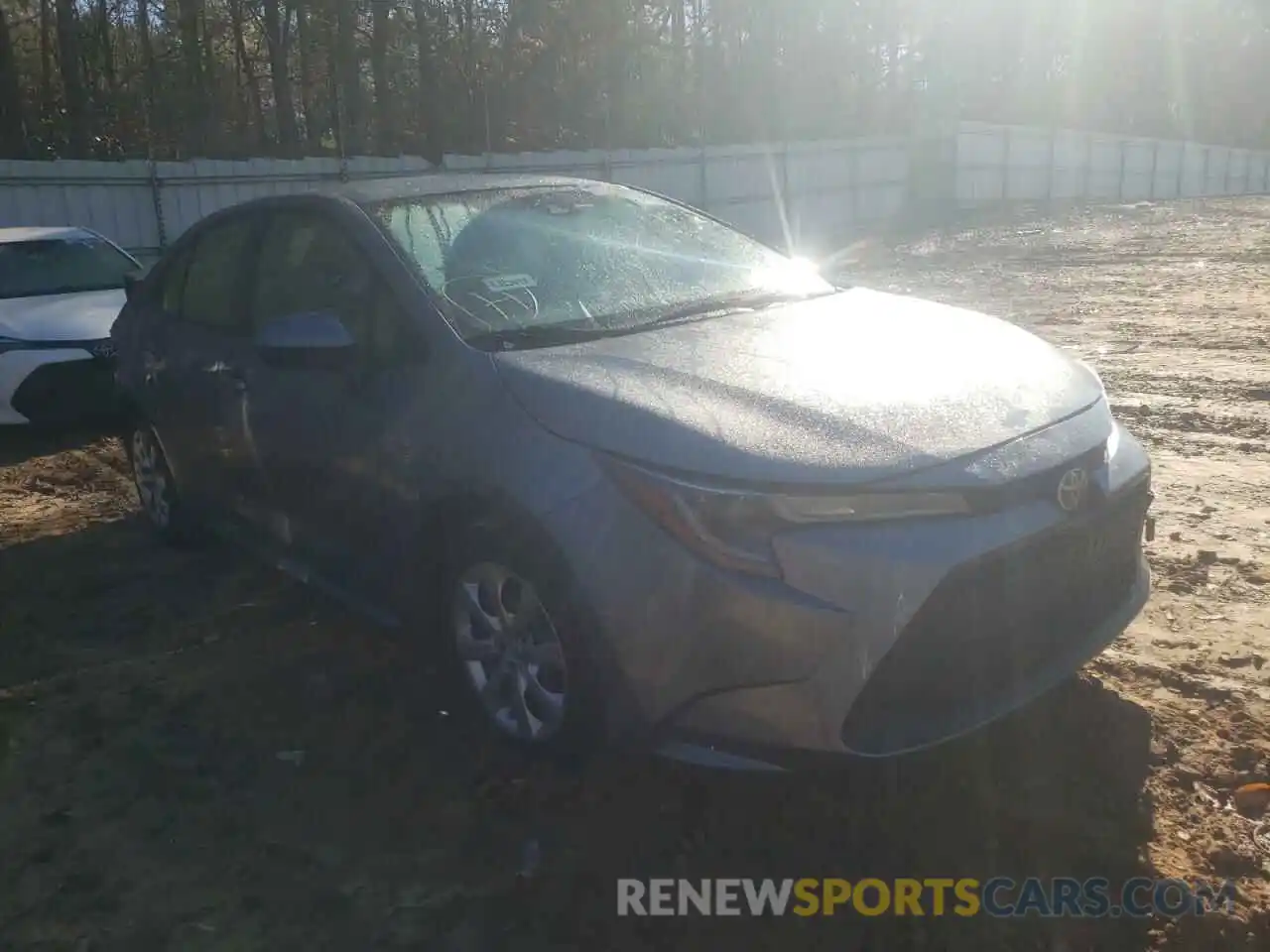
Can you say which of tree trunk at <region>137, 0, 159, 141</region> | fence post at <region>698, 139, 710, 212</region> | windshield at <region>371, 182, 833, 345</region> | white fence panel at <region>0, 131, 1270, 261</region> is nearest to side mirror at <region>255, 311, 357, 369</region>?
windshield at <region>371, 182, 833, 345</region>

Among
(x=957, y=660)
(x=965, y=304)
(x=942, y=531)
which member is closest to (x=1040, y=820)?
(x=957, y=660)

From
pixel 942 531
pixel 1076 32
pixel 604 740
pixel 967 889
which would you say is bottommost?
pixel 967 889

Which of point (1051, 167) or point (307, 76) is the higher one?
point (307, 76)

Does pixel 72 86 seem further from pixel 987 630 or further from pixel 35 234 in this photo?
pixel 987 630

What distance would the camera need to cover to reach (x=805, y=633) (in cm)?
268

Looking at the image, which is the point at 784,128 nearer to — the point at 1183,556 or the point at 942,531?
the point at 1183,556

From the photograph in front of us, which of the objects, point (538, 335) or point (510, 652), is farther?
point (538, 335)

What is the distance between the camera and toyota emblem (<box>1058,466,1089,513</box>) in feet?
9.70

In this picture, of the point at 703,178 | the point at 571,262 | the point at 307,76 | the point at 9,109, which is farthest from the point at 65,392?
the point at 307,76

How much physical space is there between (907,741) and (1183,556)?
8.49 feet

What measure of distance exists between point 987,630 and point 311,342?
221cm

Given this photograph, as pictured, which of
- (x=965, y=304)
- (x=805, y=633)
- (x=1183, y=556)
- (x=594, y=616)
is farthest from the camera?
(x=965, y=304)

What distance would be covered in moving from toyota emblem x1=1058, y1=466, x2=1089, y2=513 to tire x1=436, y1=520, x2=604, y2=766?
1.22 metres

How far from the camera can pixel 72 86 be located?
19750mm
